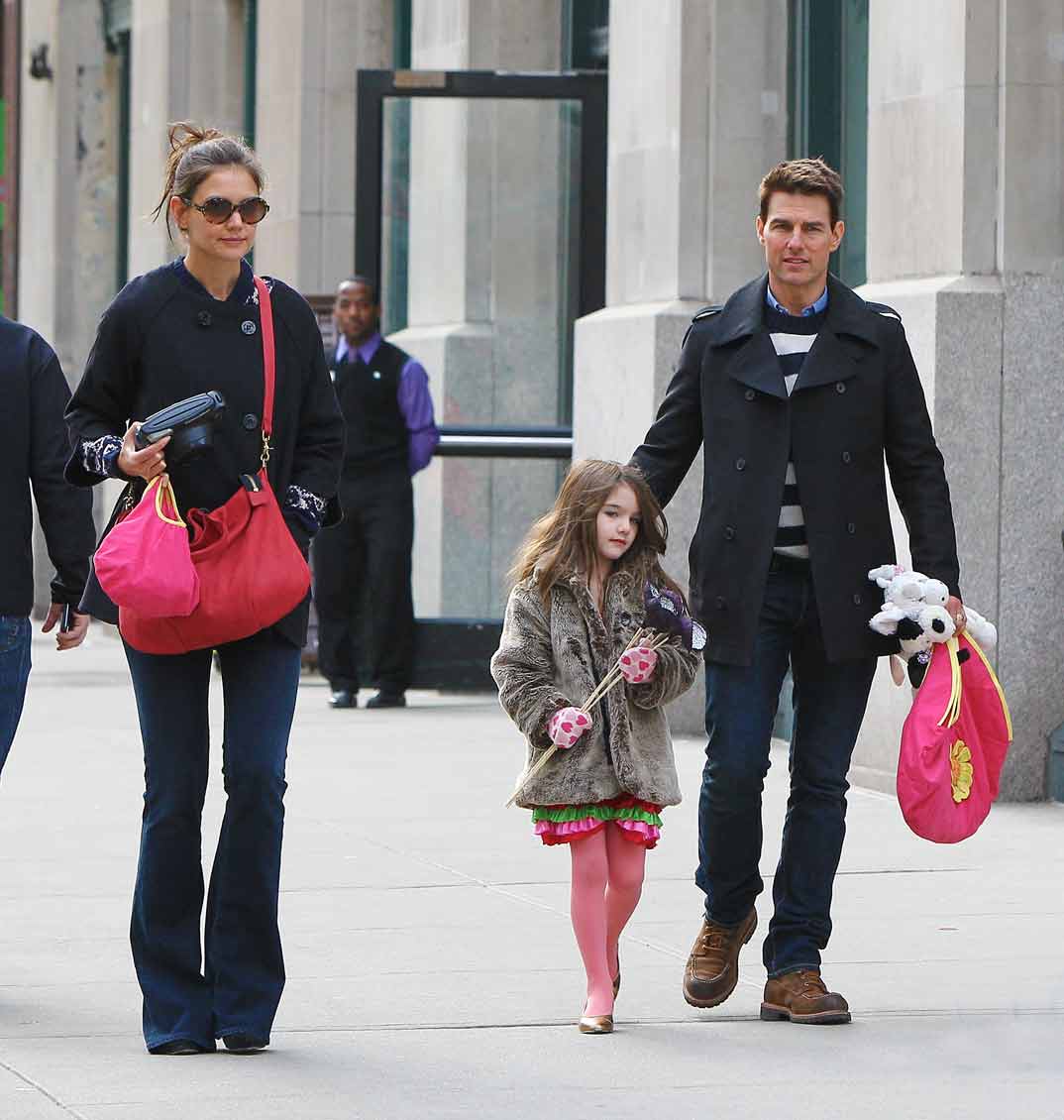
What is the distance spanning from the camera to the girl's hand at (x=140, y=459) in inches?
213

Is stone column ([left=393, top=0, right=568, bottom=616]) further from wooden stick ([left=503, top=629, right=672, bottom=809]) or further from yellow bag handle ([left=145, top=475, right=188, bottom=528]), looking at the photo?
yellow bag handle ([left=145, top=475, right=188, bottom=528])

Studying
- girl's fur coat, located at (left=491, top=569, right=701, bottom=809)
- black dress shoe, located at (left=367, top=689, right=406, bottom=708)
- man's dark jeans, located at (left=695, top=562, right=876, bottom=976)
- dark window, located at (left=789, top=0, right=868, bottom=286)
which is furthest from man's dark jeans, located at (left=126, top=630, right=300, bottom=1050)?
black dress shoe, located at (left=367, top=689, right=406, bottom=708)

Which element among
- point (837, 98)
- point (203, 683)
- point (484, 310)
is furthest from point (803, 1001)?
point (484, 310)

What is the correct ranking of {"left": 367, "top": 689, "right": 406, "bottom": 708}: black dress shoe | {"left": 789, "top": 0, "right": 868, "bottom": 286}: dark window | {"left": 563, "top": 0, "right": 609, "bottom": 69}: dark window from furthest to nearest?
{"left": 563, "top": 0, "right": 609, "bottom": 69}: dark window
{"left": 367, "top": 689, "right": 406, "bottom": 708}: black dress shoe
{"left": 789, "top": 0, "right": 868, "bottom": 286}: dark window

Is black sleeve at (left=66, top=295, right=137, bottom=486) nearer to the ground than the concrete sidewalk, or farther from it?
farther from it

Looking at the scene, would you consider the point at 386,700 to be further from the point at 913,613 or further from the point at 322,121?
the point at 913,613

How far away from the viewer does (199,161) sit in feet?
18.4

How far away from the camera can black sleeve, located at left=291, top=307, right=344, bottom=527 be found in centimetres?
575

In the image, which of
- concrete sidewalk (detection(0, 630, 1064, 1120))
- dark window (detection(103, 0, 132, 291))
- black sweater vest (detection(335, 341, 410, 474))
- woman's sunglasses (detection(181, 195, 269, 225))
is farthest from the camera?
dark window (detection(103, 0, 132, 291))

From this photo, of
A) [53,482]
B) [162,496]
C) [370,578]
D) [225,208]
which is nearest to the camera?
[162,496]

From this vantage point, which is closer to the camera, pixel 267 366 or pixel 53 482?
pixel 267 366

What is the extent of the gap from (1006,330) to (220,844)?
4.82 metres

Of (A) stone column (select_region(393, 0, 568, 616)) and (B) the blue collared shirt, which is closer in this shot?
(B) the blue collared shirt

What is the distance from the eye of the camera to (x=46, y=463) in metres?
6.45
